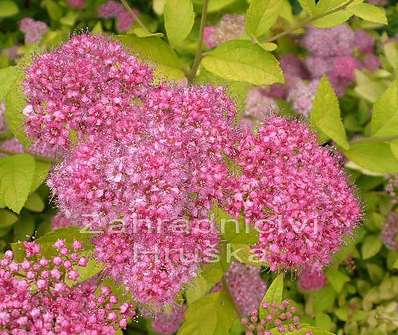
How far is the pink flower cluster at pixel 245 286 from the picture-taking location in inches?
109

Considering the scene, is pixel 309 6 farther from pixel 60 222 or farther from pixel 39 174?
pixel 60 222

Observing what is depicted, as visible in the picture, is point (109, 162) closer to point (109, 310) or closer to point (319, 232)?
point (109, 310)

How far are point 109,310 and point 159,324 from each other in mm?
1129

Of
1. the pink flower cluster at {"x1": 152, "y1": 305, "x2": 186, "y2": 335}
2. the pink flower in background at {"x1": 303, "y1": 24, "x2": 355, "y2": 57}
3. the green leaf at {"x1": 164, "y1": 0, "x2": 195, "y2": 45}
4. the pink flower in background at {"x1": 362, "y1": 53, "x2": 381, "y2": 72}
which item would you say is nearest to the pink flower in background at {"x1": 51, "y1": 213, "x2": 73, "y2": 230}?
the pink flower cluster at {"x1": 152, "y1": 305, "x2": 186, "y2": 335}

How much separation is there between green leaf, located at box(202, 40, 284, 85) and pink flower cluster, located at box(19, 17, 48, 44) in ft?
4.84

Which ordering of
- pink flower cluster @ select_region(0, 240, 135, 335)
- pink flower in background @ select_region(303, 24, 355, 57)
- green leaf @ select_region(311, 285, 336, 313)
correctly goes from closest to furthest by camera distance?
1. pink flower cluster @ select_region(0, 240, 135, 335)
2. green leaf @ select_region(311, 285, 336, 313)
3. pink flower in background @ select_region(303, 24, 355, 57)

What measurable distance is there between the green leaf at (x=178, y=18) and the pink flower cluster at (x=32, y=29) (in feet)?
4.36

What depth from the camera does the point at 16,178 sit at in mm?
2203

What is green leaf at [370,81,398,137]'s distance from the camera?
92.0 inches

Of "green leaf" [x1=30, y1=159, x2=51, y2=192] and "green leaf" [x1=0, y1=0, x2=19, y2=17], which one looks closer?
"green leaf" [x1=30, y1=159, x2=51, y2=192]

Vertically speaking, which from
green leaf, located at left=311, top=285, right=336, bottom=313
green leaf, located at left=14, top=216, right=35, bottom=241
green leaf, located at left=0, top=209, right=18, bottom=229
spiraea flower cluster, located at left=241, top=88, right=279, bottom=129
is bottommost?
green leaf, located at left=311, top=285, right=336, bottom=313

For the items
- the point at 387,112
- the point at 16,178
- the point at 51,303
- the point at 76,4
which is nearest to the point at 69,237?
the point at 16,178

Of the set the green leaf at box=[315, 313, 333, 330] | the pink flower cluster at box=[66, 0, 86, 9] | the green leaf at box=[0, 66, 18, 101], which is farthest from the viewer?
the pink flower cluster at box=[66, 0, 86, 9]

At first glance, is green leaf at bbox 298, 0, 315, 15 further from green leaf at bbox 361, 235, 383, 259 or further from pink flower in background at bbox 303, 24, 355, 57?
green leaf at bbox 361, 235, 383, 259
